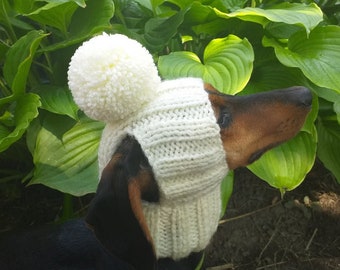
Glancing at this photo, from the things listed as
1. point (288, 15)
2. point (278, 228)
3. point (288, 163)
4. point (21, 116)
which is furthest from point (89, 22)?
point (278, 228)

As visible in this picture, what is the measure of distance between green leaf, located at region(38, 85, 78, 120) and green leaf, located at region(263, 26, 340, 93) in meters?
0.54

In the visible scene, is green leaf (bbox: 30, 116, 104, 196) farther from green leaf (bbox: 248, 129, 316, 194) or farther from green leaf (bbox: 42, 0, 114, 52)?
green leaf (bbox: 248, 129, 316, 194)

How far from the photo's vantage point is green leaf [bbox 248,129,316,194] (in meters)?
1.24

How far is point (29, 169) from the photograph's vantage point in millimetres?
1639

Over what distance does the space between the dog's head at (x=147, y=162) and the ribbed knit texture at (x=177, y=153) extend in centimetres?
1

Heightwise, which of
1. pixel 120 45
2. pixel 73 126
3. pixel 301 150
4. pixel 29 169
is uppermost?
pixel 120 45

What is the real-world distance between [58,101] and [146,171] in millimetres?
662

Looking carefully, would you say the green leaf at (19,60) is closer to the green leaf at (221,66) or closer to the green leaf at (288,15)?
the green leaf at (221,66)

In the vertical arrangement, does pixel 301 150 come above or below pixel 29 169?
above

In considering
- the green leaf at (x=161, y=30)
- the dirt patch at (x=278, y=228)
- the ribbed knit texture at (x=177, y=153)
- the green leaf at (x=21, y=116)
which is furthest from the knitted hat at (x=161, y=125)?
the dirt patch at (x=278, y=228)

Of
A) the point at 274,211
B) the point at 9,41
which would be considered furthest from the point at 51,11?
the point at 274,211

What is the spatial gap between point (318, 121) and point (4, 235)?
0.98m

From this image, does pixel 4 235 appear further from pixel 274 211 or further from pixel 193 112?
pixel 274 211

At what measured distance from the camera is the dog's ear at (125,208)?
2.08 ft
